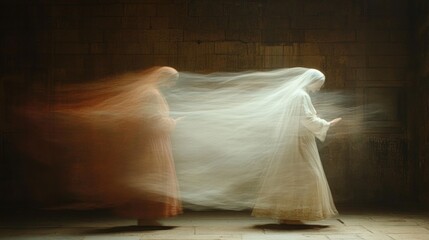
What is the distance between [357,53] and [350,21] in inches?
22.6

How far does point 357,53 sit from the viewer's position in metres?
8.59

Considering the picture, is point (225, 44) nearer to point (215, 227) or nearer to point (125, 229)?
point (215, 227)

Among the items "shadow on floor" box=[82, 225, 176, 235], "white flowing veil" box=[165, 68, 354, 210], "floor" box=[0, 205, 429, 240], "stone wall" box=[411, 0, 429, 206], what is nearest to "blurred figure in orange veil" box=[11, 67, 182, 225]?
"shadow on floor" box=[82, 225, 176, 235]

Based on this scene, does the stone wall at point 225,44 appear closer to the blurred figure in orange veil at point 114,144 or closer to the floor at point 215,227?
the blurred figure in orange veil at point 114,144

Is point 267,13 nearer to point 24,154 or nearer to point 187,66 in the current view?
point 187,66

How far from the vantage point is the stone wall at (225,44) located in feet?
28.1

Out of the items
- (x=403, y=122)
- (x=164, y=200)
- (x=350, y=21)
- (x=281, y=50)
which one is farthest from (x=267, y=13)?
(x=164, y=200)

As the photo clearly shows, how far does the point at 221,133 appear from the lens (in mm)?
7074

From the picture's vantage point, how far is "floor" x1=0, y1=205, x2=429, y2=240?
550 cm

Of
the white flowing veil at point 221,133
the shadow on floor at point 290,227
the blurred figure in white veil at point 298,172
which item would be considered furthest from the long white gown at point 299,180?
the white flowing veil at point 221,133

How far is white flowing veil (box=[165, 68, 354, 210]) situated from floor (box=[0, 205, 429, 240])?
483 millimetres

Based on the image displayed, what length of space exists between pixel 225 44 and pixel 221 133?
7.03 feet

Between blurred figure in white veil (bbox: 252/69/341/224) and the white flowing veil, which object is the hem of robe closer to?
blurred figure in white veil (bbox: 252/69/341/224)

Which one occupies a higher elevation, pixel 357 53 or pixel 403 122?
pixel 357 53
